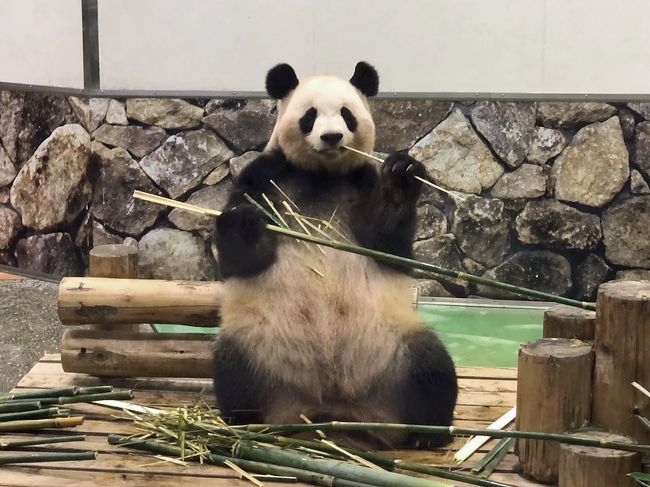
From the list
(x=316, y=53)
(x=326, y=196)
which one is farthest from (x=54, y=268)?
(x=326, y=196)

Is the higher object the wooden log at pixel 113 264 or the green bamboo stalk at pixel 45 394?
the wooden log at pixel 113 264

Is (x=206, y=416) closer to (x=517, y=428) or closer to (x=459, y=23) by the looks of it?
(x=517, y=428)

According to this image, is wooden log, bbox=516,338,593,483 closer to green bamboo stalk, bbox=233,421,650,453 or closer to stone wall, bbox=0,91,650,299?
green bamboo stalk, bbox=233,421,650,453

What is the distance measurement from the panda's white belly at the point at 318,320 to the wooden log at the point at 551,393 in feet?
1.57

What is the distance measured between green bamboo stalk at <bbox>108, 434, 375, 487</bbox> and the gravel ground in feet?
5.90

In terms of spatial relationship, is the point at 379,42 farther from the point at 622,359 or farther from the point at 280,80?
the point at 622,359

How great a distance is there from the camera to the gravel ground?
493cm

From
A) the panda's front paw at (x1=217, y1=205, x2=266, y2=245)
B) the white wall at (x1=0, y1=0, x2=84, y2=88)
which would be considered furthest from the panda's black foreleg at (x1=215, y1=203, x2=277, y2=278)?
the white wall at (x1=0, y1=0, x2=84, y2=88)

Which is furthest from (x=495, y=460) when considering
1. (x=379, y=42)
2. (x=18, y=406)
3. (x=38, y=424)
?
(x=379, y=42)

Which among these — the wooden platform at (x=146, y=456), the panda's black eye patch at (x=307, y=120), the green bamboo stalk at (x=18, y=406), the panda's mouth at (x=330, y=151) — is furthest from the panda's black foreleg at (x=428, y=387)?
the green bamboo stalk at (x=18, y=406)

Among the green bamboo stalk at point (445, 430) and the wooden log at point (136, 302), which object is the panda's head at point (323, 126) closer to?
the wooden log at point (136, 302)

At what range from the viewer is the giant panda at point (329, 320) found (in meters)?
3.04

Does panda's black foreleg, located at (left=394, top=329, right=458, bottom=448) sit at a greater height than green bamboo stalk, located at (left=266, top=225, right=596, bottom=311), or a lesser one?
lesser

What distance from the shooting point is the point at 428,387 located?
9.96 ft
